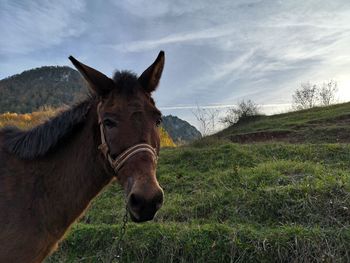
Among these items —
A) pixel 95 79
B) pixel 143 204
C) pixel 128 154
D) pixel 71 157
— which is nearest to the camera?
pixel 143 204

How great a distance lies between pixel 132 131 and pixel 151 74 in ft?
2.24

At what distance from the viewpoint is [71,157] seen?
325cm

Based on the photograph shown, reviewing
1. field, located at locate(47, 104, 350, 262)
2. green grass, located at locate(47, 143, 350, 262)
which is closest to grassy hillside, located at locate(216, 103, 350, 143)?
field, located at locate(47, 104, 350, 262)

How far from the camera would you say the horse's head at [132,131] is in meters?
2.41

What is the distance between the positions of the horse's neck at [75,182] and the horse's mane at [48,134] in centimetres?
11

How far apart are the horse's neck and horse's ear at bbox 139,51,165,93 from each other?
55 centimetres

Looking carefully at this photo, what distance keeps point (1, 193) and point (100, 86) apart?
1280mm

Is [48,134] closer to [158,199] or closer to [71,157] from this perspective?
[71,157]

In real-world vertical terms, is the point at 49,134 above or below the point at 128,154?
above

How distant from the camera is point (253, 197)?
6.27 m

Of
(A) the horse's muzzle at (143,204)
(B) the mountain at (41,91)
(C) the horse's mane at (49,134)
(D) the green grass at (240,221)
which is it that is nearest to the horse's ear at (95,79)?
(C) the horse's mane at (49,134)

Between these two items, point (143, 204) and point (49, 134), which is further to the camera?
point (49, 134)

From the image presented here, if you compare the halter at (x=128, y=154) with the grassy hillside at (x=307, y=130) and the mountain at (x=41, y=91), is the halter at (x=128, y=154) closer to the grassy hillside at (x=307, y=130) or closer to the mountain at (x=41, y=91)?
the grassy hillside at (x=307, y=130)

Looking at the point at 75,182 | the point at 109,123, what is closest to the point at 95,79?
the point at 109,123
